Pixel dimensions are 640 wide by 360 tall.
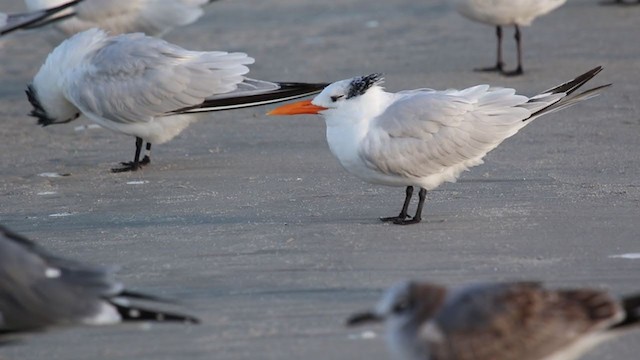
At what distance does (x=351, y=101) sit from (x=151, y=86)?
2.15 m

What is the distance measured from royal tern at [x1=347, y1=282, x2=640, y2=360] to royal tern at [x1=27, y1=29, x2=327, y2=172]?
4.46 m

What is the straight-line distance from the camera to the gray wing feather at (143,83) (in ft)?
27.0

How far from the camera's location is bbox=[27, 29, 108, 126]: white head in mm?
8406

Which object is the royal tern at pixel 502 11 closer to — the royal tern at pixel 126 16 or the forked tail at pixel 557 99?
the royal tern at pixel 126 16

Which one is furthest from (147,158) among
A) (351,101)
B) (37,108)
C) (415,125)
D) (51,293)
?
(51,293)

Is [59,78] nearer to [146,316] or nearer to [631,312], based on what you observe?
[146,316]

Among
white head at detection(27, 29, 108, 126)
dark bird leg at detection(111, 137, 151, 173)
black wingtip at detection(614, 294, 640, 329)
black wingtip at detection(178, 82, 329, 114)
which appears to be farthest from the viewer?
white head at detection(27, 29, 108, 126)

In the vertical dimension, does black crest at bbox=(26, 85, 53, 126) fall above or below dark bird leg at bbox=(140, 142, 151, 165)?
above

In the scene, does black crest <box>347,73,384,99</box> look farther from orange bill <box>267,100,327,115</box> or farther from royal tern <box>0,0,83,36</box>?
royal tern <box>0,0,83,36</box>

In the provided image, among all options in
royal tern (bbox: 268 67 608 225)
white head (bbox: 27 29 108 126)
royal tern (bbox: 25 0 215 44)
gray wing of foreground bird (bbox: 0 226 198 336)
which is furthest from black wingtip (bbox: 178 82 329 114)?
gray wing of foreground bird (bbox: 0 226 198 336)

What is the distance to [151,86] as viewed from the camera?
8.22 m

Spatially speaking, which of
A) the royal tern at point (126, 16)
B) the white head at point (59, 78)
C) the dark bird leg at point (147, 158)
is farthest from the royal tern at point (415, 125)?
the royal tern at point (126, 16)

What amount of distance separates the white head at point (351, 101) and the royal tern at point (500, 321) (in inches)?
107

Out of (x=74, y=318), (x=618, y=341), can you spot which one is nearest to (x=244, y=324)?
(x=74, y=318)
